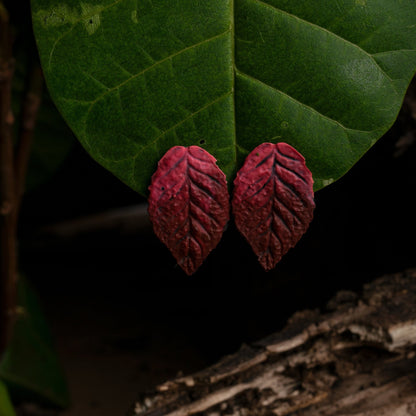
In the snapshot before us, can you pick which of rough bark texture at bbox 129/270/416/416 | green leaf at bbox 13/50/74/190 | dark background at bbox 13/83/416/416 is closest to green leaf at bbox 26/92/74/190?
green leaf at bbox 13/50/74/190

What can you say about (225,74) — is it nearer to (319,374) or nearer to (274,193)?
(274,193)

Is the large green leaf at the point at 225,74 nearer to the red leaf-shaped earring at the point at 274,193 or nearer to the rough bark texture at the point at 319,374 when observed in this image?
the red leaf-shaped earring at the point at 274,193

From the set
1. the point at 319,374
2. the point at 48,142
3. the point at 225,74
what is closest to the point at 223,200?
the point at 225,74

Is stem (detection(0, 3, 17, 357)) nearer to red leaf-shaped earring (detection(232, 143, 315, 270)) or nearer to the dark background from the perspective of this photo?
the dark background

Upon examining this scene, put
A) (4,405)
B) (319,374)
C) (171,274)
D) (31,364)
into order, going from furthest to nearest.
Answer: (171,274), (31,364), (4,405), (319,374)

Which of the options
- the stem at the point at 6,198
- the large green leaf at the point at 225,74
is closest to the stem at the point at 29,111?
the stem at the point at 6,198

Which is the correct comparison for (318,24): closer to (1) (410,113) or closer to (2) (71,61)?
(2) (71,61)
